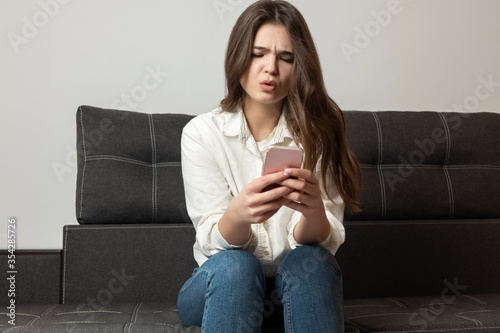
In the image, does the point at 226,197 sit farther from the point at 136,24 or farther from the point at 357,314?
the point at 136,24

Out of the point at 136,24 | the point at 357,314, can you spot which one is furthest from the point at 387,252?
the point at 136,24

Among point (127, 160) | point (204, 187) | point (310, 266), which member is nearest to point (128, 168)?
point (127, 160)

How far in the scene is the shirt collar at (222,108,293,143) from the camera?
5.41 feet

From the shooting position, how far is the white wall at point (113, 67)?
2.17m

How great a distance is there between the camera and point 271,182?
1268 millimetres

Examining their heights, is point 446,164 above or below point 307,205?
above

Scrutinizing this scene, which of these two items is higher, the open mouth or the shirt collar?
the open mouth

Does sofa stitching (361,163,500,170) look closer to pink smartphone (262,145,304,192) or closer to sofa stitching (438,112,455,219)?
sofa stitching (438,112,455,219)

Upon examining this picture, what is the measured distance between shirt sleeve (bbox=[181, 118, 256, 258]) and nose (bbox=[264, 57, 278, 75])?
0.25 m

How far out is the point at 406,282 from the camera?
202cm

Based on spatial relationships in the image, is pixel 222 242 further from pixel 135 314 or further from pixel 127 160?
pixel 127 160

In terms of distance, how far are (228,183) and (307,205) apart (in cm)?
33

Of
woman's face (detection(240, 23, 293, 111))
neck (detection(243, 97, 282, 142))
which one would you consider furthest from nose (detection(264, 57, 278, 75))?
neck (detection(243, 97, 282, 142))

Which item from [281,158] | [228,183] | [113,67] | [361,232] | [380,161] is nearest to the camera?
[281,158]
